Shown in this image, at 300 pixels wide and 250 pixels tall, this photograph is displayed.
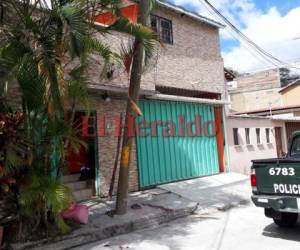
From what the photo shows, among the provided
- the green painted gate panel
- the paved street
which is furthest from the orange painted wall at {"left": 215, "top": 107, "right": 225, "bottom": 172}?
the paved street

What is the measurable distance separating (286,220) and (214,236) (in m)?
1.43

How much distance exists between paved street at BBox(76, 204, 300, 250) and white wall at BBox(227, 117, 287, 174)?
7.08 m

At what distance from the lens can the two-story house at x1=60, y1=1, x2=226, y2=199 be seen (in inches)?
425

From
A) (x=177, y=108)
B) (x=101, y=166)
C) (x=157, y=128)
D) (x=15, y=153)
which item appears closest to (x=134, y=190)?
(x=101, y=166)

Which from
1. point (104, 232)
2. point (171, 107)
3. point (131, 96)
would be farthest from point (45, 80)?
point (171, 107)

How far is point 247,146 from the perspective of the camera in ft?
54.6

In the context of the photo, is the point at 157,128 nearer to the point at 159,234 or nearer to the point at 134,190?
the point at 134,190

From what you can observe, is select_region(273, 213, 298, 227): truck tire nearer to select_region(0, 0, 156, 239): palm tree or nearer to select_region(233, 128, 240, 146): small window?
select_region(0, 0, 156, 239): palm tree

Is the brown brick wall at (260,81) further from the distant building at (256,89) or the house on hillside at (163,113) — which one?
the house on hillside at (163,113)

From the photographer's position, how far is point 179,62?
13844 millimetres

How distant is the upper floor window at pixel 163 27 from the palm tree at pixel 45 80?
20.5 ft

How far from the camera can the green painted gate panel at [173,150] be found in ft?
39.1

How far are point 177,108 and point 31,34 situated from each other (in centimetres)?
753

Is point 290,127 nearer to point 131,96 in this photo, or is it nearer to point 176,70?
point 176,70
